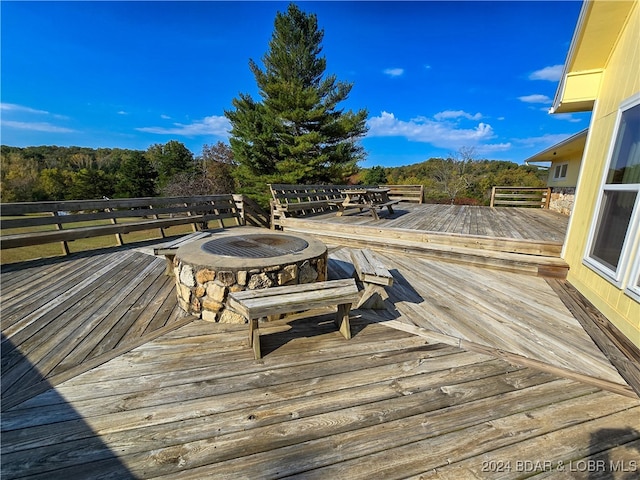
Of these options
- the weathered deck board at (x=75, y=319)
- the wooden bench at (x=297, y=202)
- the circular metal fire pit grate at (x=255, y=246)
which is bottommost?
the weathered deck board at (x=75, y=319)

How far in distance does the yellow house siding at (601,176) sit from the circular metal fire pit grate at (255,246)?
11.1ft

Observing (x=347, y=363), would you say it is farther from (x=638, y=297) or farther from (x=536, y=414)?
(x=638, y=297)

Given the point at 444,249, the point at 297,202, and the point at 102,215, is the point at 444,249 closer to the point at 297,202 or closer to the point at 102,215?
the point at 297,202

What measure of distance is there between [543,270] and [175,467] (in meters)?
5.25

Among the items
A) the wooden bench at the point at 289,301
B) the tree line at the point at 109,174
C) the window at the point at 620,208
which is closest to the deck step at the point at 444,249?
the window at the point at 620,208

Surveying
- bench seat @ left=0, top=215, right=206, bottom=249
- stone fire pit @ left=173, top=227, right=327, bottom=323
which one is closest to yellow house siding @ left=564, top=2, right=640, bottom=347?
stone fire pit @ left=173, top=227, right=327, bottom=323

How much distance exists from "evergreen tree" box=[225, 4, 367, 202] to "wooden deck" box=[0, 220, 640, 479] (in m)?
13.4

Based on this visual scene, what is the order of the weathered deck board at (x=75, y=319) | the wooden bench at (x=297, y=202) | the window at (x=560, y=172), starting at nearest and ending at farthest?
the weathered deck board at (x=75, y=319)
the wooden bench at (x=297, y=202)
the window at (x=560, y=172)

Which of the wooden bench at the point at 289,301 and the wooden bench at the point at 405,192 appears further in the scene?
the wooden bench at the point at 405,192

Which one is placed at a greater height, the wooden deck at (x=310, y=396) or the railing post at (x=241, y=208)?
the railing post at (x=241, y=208)

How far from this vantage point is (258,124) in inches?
598

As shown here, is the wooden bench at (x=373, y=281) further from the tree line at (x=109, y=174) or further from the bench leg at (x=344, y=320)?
the tree line at (x=109, y=174)

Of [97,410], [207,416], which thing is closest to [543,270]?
[207,416]

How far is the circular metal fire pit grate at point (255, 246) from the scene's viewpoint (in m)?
3.19
